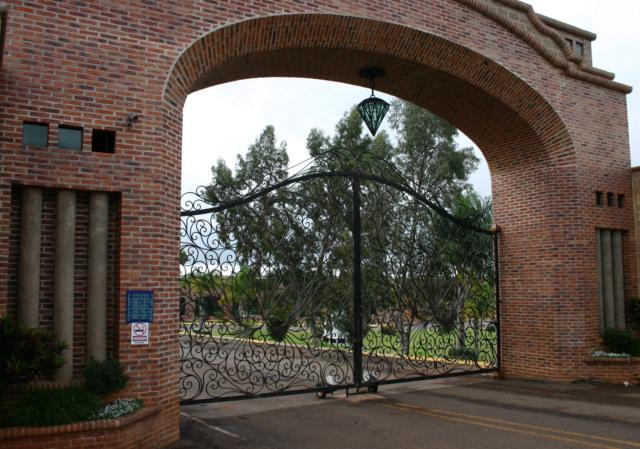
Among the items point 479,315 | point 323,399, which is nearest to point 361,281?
point 323,399

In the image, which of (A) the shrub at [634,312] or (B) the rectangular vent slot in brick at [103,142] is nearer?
(B) the rectangular vent slot in brick at [103,142]

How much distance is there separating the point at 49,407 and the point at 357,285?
5544 mm

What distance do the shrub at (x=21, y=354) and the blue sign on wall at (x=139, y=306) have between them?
3.54ft

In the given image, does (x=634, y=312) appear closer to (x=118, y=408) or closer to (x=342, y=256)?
(x=342, y=256)

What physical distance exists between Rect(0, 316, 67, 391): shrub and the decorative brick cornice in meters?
8.83

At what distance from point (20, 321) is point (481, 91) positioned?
870 centimetres

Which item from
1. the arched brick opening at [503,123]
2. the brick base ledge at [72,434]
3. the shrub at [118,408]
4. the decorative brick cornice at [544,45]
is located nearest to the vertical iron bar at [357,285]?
the arched brick opening at [503,123]

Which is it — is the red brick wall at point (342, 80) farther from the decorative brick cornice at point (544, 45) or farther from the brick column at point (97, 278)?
the brick column at point (97, 278)

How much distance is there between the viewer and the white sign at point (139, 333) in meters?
7.27

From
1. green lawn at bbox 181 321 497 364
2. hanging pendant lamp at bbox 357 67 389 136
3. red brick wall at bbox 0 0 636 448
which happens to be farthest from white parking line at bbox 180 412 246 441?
hanging pendant lamp at bbox 357 67 389 136

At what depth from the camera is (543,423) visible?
8.34 meters

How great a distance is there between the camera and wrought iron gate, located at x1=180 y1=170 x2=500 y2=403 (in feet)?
30.3

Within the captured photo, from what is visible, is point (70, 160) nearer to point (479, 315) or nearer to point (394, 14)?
point (394, 14)

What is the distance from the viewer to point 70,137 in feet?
23.8
